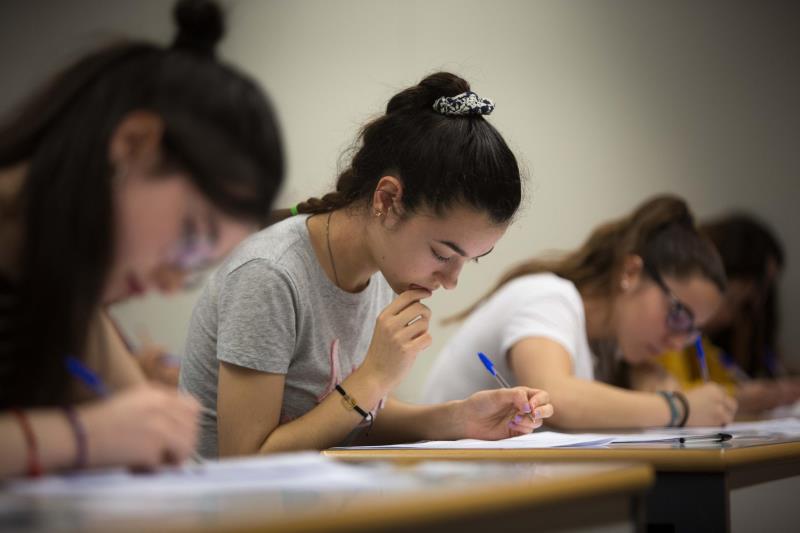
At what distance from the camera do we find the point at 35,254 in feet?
3.10

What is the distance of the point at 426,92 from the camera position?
1678 millimetres

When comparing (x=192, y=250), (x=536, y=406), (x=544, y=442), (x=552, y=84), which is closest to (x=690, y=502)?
(x=544, y=442)

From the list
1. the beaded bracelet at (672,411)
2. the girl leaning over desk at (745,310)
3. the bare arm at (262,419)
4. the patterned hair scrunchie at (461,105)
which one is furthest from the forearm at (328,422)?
the girl leaning over desk at (745,310)

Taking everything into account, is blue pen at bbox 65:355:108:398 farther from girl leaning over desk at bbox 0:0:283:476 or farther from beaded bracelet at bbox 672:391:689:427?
beaded bracelet at bbox 672:391:689:427

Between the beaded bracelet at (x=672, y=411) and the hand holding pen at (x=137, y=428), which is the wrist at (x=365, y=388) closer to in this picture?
the hand holding pen at (x=137, y=428)

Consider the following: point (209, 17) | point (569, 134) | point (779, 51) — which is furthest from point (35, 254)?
point (779, 51)

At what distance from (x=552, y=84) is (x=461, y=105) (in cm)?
155

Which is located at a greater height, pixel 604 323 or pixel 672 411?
pixel 604 323

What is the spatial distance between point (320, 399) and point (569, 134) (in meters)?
1.78

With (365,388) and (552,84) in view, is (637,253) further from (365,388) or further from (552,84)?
(365,388)

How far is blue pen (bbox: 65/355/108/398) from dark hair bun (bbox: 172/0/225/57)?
37 cm

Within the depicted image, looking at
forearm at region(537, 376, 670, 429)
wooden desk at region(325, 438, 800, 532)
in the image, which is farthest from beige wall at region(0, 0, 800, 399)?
wooden desk at region(325, 438, 800, 532)

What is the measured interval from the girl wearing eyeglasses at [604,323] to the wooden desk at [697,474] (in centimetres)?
56

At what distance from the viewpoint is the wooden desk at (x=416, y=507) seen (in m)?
0.66
